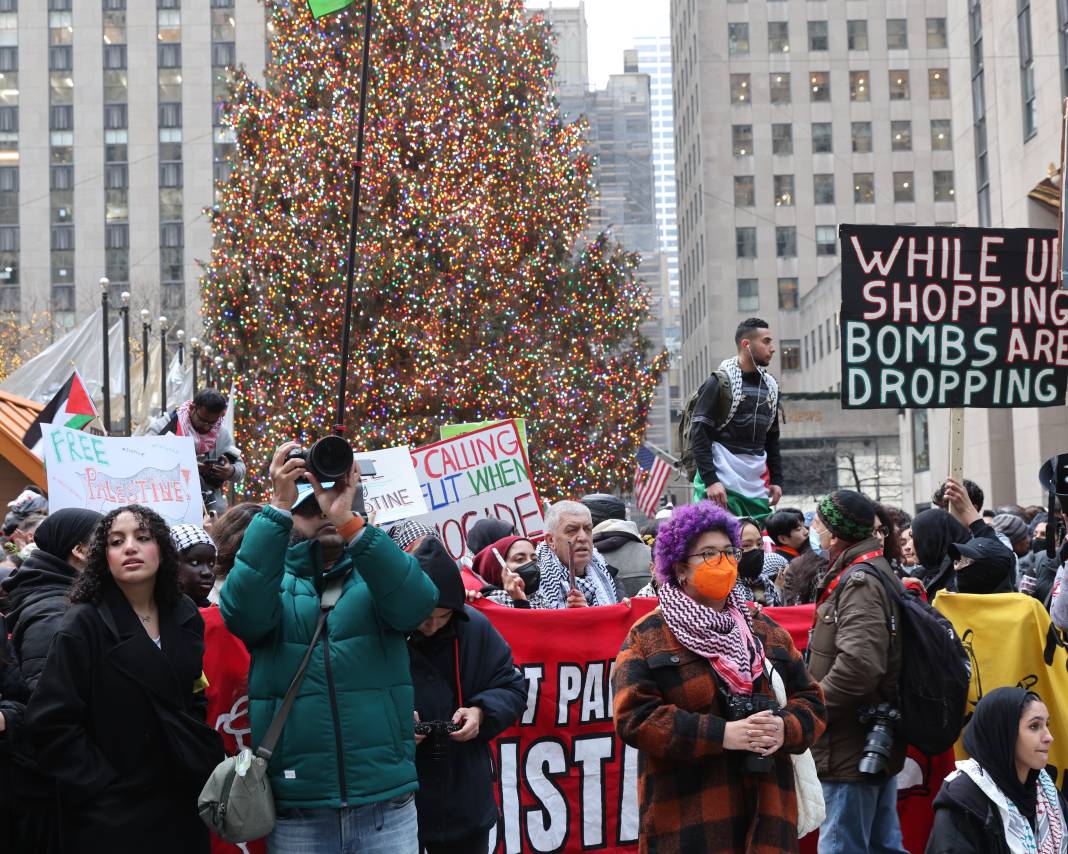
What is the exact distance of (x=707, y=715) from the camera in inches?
182

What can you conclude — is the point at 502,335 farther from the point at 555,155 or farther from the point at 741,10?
the point at 741,10

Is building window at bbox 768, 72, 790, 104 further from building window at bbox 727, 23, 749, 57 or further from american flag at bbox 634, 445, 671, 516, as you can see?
american flag at bbox 634, 445, 671, 516

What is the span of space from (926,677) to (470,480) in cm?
538

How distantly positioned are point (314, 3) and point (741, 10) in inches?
3337

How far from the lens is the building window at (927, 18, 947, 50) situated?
3423 inches

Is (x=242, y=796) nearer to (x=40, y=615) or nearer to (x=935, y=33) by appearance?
(x=40, y=615)

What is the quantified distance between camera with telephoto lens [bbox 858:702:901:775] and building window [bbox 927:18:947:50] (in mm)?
88629

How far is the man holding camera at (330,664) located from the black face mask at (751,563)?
2.67m

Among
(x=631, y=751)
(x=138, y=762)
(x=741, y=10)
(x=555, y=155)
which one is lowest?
(x=631, y=751)

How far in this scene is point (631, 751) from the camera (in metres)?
6.84

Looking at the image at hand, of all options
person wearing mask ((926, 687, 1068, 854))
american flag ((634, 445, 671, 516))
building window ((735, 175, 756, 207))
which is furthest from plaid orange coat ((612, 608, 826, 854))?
building window ((735, 175, 756, 207))

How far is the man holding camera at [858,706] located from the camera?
19.0 ft

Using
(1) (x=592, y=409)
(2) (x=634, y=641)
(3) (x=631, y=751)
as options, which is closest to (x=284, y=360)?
(1) (x=592, y=409)

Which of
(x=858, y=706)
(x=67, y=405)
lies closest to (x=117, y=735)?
(x=858, y=706)
